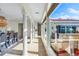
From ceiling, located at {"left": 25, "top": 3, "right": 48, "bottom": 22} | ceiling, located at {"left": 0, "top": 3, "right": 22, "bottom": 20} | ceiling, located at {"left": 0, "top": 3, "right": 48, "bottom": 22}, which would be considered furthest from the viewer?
ceiling, located at {"left": 0, "top": 3, "right": 22, "bottom": 20}

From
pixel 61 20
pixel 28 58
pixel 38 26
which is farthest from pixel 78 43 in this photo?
pixel 38 26

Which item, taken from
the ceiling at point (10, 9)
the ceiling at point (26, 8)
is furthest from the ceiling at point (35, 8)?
the ceiling at point (10, 9)

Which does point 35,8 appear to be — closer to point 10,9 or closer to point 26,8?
point 26,8

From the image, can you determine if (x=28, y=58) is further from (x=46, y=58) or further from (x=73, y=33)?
(x=73, y=33)

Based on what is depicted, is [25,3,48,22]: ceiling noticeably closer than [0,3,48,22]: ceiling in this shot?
No

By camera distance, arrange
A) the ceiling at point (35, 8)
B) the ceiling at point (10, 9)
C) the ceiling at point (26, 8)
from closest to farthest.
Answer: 1. the ceiling at point (26, 8)
2. the ceiling at point (35, 8)
3. the ceiling at point (10, 9)

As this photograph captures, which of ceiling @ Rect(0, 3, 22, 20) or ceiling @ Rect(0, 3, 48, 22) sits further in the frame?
ceiling @ Rect(0, 3, 22, 20)

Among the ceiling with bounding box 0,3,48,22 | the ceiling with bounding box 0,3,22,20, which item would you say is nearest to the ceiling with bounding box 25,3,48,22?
the ceiling with bounding box 0,3,48,22

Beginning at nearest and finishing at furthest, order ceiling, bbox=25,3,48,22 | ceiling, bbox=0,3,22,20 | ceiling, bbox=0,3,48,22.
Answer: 1. ceiling, bbox=0,3,48,22
2. ceiling, bbox=25,3,48,22
3. ceiling, bbox=0,3,22,20

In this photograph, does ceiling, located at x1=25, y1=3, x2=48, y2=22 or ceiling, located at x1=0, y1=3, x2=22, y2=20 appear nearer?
ceiling, located at x1=25, y1=3, x2=48, y2=22

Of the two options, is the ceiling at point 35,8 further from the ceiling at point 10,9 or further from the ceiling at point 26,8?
the ceiling at point 10,9

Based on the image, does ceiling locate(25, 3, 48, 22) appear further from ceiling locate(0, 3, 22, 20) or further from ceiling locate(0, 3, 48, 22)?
ceiling locate(0, 3, 22, 20)

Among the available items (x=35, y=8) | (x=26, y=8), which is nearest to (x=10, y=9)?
(x=35, y=8)

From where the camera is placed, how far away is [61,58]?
251cm
